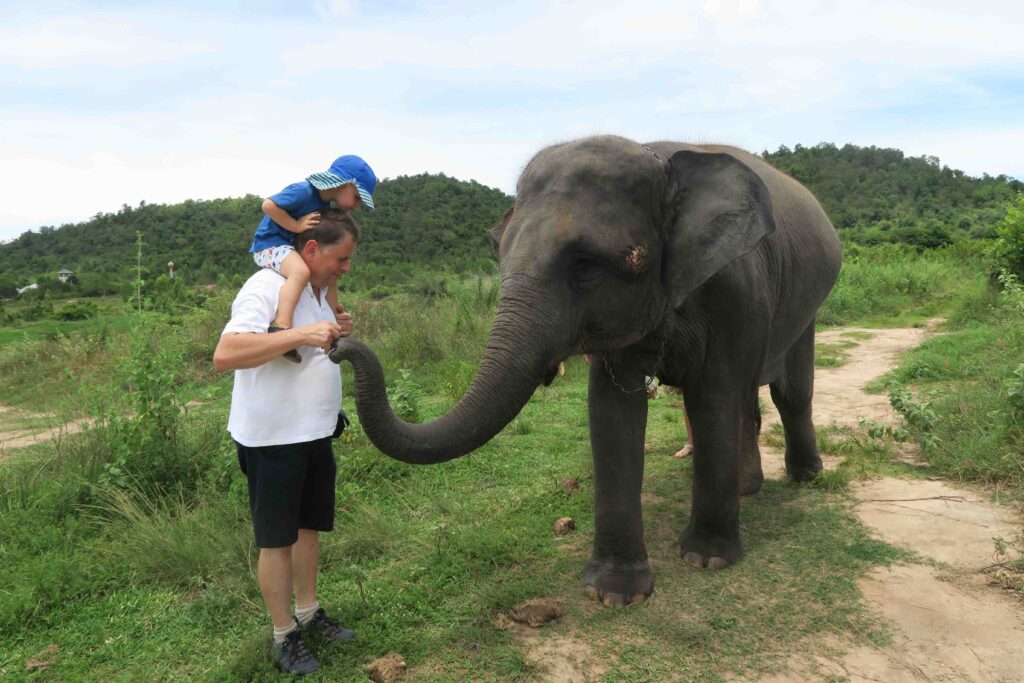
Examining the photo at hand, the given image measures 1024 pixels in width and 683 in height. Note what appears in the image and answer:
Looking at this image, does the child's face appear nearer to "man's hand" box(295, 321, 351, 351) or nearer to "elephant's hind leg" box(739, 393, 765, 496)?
"man's hand" box(295, 321, 351, 351)

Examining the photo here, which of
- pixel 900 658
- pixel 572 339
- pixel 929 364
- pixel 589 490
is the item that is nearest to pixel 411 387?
pixel 589 490

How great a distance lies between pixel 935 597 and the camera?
3518 mm

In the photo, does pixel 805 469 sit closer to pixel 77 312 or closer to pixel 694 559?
pixel 694 559

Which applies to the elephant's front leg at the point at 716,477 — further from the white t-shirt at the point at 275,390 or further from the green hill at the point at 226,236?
the green hill at the point at 226,236

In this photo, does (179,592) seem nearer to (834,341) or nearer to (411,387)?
(411,387)

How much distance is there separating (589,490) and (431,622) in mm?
1881

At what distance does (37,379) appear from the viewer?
11.9 metres

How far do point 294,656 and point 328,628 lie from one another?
259 mm

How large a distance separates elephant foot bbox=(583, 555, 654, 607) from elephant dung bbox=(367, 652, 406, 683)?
1.04 meters

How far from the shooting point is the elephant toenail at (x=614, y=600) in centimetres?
355

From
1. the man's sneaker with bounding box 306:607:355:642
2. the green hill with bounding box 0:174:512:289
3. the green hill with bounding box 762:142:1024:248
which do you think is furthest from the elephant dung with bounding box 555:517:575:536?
the green hill with bounding box 762:142:1024:248

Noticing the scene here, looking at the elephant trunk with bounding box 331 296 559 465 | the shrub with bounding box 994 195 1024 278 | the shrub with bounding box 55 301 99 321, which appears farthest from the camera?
the shrub with bounding box 55 301 99 321

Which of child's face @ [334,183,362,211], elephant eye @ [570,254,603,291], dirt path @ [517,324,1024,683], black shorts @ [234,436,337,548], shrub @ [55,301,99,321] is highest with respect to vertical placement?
child's face @ [334,183,362,211]

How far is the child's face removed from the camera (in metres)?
3.46
